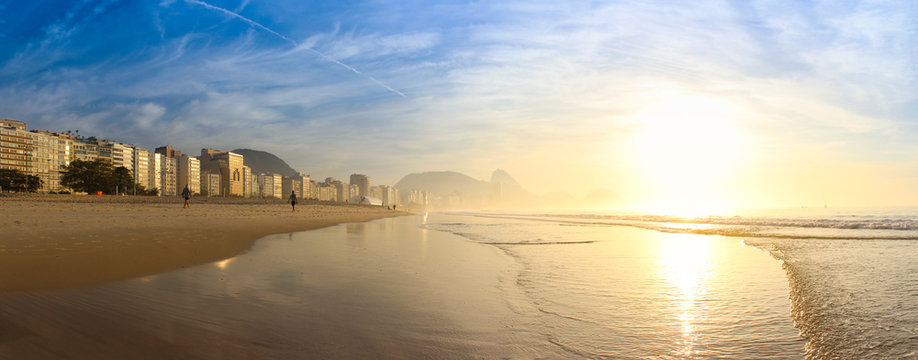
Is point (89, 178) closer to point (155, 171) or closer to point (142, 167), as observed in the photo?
point (142, 167)

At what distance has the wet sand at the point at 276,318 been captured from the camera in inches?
147

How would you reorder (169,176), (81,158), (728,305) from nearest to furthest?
(728,305) → (81,158) → (169,176)

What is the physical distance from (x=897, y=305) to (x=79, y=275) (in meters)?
11.5

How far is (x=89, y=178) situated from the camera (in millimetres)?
64438

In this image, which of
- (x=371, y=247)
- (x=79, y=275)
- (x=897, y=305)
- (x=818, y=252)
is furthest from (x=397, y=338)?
(x=818, y=252)

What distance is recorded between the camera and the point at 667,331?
4707 millimetres

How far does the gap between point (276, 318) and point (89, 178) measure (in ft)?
261

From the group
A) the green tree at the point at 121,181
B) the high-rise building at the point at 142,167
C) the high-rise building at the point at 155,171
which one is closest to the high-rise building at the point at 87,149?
the high-rise building at the point at 142,167

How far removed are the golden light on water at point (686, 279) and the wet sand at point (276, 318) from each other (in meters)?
1.66

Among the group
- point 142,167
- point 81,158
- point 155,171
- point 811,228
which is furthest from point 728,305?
point 155,171

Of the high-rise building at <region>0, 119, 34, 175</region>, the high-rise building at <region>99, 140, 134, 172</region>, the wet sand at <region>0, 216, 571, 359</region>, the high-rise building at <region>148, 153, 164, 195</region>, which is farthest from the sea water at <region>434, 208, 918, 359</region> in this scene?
the high-rise building at <region>148, 153, 164, 195</region>

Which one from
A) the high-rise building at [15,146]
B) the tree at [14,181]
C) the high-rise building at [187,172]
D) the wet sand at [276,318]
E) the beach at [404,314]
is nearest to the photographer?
the wet sand at [276,318]

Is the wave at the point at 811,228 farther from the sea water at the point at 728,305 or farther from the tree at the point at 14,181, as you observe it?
the tree at the point at 14,181

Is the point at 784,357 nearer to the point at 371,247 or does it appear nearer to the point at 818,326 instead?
the point at 818,326
